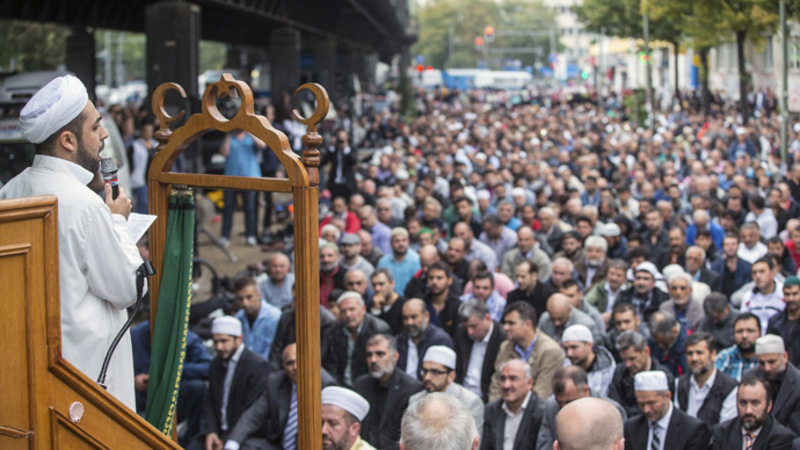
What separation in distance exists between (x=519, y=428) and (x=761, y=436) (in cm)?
151

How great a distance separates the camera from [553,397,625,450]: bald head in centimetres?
359

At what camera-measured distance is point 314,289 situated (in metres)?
3.81

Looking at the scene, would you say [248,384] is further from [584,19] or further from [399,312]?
[584,19]

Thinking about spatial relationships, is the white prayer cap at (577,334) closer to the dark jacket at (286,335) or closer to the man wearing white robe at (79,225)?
the dark jacket at (286,335)

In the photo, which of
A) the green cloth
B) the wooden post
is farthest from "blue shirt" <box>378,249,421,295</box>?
the wooden post

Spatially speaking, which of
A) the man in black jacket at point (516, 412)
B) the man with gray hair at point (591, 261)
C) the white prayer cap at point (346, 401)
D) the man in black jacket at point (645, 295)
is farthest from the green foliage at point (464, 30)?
the white prayer cap at point (346, 401)

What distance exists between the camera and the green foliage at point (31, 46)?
3960cm

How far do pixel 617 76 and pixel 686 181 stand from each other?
6639 cm

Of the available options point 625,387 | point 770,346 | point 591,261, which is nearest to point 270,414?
point 625,387

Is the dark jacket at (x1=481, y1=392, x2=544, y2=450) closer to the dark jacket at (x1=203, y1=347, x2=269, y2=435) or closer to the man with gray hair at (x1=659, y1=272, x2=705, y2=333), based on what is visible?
the dark jacket at (x1=203, y1=347, x2=269, y2=435)

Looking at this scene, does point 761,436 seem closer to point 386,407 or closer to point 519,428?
point 519,428

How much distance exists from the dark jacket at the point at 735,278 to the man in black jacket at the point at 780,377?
4174mm

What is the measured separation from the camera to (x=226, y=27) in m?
35.6

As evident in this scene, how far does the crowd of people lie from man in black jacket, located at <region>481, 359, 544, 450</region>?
13 mm
